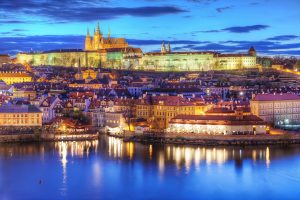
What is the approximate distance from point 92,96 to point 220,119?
7.01 metres

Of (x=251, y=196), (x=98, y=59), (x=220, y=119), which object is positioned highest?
(x=98, y=59)

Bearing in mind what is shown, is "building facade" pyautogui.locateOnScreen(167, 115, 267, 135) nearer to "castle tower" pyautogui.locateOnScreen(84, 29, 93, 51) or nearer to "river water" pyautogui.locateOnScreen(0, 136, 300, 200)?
"river water" pyautogui.locateOnScreen(0, 136, 300, 200)

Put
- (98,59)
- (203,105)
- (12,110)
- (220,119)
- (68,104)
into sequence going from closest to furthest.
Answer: (220,119), (12,110), (203,105), (68,104), (98,59)

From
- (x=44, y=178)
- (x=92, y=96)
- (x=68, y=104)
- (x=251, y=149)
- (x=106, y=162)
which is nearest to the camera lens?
(x=44, y=178)

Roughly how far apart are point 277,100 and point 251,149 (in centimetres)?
402

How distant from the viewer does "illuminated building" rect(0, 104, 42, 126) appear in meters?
18.0

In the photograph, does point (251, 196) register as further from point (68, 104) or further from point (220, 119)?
point (68, 104)

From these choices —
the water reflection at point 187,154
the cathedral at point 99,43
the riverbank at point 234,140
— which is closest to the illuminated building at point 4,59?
the cathedral at point 99,43

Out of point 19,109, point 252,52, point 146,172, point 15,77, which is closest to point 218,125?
point 146,172

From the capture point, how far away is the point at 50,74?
39.3m

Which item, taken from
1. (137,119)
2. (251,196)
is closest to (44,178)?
(251,196)

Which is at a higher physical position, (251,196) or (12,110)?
(12,110)

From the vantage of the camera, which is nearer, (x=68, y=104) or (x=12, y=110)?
(x=12, y=110)

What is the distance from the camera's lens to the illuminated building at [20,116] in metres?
18.0
